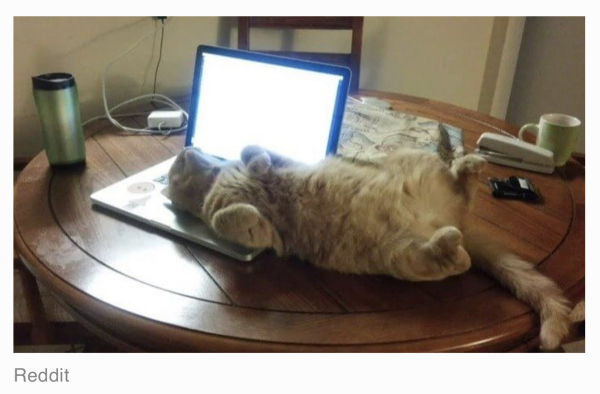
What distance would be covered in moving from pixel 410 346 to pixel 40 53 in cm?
120

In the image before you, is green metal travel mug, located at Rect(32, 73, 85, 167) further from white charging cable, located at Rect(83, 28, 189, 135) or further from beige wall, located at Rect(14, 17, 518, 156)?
beige wall, located at Rect(14, 17, 518, 156)

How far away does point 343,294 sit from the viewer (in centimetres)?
64

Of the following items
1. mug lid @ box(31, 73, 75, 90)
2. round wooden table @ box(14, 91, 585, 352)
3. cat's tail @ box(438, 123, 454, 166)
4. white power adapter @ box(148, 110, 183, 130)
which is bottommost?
round wooden table @ box(14, 91, 585, 352)

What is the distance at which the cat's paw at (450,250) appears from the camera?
64cm

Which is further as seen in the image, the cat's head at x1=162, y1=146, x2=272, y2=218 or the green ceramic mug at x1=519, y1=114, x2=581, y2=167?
the green ceramic mug at x1=519, y1=114, x2=581, y2=167

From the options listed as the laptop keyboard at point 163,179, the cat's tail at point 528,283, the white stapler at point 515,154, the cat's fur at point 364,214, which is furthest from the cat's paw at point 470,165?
the laptop keyboard at point 163,179

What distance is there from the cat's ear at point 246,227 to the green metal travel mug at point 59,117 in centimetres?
43

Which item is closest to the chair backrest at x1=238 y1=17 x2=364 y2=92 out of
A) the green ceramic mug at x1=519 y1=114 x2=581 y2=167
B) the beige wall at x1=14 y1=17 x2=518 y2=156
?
the beige wall at x1=14 y1=17 x2=518 y2=156

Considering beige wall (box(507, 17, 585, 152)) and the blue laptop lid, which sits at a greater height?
beige wall (box(507, 17, 585, 152))

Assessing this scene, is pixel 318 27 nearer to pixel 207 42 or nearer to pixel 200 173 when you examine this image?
pixel 207 42

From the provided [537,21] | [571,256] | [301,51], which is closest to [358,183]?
[571,256]

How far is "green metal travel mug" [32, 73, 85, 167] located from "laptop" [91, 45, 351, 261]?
0.50 ft

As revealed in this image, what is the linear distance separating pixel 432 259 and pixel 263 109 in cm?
47

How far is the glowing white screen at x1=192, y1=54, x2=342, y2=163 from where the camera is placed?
90 cm
